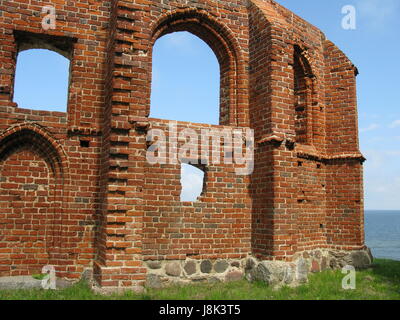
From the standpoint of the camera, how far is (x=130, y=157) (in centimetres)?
621

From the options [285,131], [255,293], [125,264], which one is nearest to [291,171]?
[285,131]

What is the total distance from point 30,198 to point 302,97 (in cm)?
676

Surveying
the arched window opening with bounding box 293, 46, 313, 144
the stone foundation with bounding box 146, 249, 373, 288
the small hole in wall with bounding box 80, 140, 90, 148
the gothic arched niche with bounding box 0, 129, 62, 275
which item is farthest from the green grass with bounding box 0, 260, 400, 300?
the arched window opening with bounding box 293, 46, 313, 144

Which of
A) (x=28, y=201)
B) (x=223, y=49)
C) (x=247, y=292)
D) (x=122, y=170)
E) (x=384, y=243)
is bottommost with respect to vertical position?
(x=384, y=243)

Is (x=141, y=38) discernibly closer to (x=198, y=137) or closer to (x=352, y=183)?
(x=198, y=137)

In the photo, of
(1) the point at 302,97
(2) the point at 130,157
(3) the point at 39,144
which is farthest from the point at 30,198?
(1) the point at 302,97

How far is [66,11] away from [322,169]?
22.3ft

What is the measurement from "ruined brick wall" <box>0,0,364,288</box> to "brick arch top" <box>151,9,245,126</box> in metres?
0.02

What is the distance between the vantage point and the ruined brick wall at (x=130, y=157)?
624cm

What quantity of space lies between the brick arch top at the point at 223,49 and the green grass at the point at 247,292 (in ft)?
10.9

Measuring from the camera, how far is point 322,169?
934 centimetres

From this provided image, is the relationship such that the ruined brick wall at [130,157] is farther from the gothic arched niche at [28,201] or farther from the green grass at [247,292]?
the green grass at [247,292]

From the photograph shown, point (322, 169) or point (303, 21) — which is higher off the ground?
point (303, 21)

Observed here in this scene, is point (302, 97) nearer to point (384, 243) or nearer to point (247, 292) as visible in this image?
point (247, 292)
